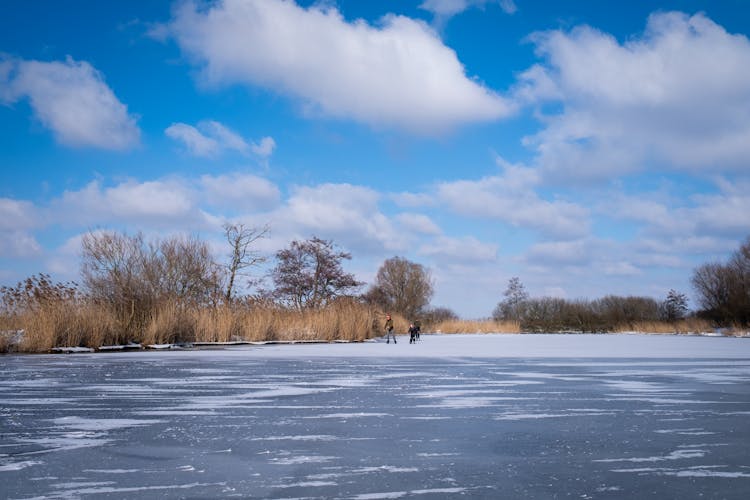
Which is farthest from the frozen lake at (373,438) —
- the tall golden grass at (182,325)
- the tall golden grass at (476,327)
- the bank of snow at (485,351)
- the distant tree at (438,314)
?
the distant tree at (438,314)

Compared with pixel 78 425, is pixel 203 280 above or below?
A: above

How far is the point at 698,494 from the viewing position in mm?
2521

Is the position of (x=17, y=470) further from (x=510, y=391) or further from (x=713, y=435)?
(x=510, y=391)

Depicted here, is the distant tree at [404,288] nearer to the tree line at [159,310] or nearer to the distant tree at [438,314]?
the distant tree at [438,314]

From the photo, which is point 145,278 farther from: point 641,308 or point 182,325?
point 641,308

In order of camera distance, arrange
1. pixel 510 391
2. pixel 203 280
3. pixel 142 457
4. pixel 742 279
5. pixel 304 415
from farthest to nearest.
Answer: pixel 742 279, pixel 203 280, pixel 510 391, pixel 304 415, pixel 142 457

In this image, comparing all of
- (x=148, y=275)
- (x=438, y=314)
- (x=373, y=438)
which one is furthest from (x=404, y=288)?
(x=373, y=438)

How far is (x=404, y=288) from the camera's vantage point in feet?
167

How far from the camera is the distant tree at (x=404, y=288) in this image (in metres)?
50.3

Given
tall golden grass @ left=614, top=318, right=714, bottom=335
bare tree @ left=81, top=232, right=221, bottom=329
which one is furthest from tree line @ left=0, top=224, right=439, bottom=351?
tall golden grass @ left=614, top=318, right=714, bottom=335

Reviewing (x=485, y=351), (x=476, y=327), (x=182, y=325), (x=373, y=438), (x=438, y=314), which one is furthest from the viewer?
(x=438, y=314)

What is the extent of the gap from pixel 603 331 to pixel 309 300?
57.9 feet

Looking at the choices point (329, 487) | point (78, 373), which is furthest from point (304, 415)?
point (78, 373)

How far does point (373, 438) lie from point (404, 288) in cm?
4725
